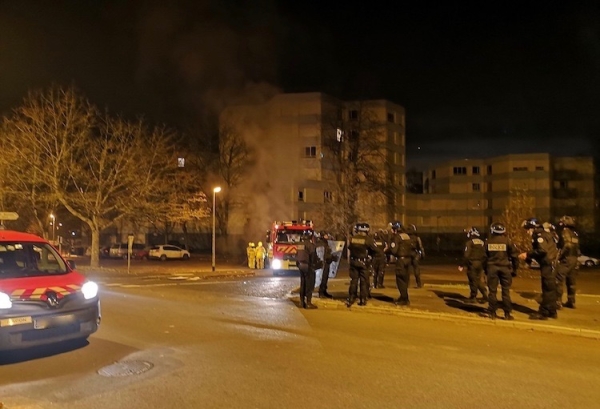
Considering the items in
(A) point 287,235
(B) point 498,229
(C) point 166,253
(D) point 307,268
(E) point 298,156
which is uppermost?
(E) point 298,156

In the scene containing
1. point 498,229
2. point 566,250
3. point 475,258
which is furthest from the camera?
point 475,258

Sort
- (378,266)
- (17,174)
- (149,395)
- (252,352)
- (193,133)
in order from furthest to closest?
(193,133), (17,174), (378,266), (252,352), (149,395)

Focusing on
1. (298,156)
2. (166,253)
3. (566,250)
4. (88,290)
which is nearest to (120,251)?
(166,253)

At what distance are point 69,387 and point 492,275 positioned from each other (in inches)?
298

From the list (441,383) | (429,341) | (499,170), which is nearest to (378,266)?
(429,341)

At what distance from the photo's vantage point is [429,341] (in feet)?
30.9

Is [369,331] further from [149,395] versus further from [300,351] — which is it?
Answer: [149,395]

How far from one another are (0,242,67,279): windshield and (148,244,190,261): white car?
36456mm

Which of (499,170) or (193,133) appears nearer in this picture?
(193,133)

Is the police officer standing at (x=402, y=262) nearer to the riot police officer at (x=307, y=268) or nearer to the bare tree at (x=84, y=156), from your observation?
the riot police officer at (x=307, y=268)

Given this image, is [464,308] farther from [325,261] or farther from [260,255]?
[260,255]

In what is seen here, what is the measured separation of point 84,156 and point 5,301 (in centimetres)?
2446

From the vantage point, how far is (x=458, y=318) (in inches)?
456

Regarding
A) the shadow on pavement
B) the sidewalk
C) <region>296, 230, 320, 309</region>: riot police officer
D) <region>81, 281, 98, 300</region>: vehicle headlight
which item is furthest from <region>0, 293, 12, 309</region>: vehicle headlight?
the shadow on pavement
